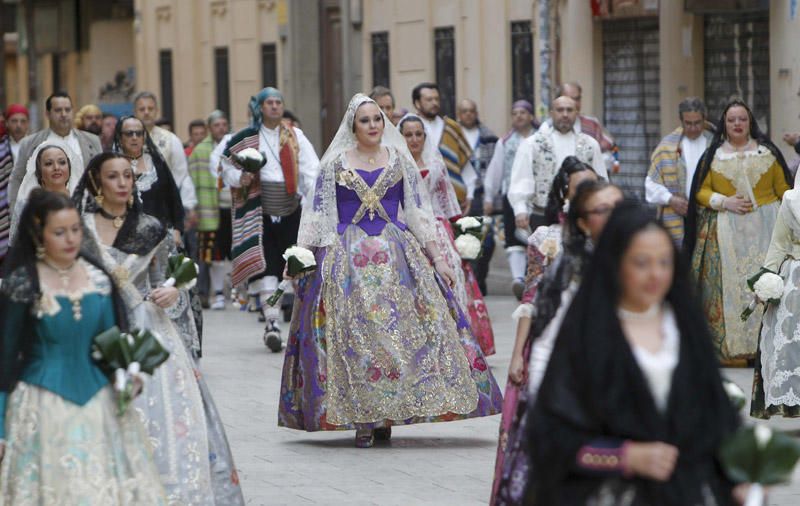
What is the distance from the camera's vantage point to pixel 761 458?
4898mm

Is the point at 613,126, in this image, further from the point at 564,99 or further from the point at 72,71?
the point at 72,71

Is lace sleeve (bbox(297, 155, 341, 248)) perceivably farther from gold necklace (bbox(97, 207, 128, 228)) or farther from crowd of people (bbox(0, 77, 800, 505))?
gold necklace (bbox(97, 207, 128, 228))

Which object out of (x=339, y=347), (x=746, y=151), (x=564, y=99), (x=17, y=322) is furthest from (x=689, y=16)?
(x=17, y=322)

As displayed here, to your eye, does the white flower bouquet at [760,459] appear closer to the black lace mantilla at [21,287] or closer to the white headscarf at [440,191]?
the black lace mantilla at [21,287]

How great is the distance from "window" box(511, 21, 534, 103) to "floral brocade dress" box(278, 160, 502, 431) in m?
11.8

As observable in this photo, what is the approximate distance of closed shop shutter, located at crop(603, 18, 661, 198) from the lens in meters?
19.5

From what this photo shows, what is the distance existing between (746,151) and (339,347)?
3.68 metres

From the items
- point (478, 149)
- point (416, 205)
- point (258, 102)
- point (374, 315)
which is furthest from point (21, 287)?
point (478, 149)

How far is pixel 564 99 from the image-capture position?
47.2 feet

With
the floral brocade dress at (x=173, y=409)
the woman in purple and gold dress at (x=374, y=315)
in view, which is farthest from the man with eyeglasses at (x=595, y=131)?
the floral brocade dress at (x=173, y=409)

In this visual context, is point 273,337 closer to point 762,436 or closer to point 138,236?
point 138,236

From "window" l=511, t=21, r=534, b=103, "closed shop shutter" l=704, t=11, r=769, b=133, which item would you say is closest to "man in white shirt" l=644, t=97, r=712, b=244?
"closed shop shutter" l=704, t=11, r=769, b=133

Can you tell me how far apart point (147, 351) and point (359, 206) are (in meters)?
3.60

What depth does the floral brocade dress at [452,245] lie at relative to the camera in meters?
12.6
